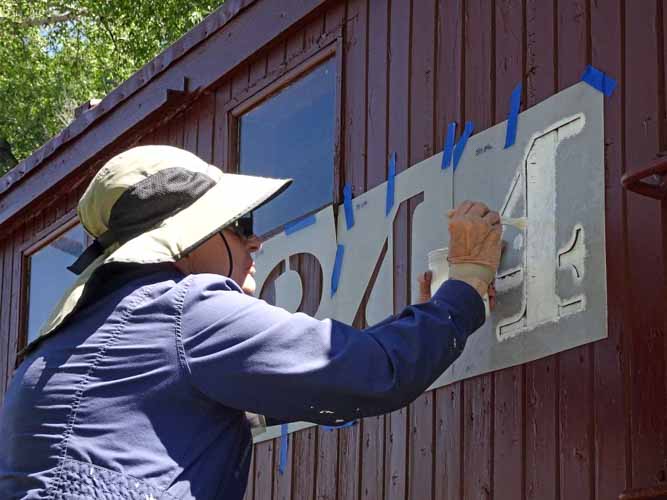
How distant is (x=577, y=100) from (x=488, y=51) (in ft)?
1.93

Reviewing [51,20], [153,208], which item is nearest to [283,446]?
[153,208]

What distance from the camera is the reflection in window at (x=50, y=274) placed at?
8.30 meters

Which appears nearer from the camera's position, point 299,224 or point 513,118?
point 513,118

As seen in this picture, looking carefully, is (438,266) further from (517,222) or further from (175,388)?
(175,388)

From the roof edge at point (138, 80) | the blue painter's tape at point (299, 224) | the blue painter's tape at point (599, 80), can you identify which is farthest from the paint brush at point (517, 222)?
the roof edge at point (138, 80)

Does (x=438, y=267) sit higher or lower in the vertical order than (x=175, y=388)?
higher

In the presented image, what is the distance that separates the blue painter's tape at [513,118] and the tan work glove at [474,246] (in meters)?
0.64

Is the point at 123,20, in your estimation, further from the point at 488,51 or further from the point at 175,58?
the point at 488,51

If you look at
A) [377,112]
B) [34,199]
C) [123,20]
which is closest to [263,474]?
[377,112]

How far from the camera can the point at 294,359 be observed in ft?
9.80

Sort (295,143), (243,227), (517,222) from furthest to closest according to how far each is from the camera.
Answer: (295,143) → (517,222) → (243,227)

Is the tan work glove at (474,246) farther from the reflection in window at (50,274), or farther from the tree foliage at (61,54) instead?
the tree foliage at (61,54)

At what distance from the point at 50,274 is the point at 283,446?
347cm

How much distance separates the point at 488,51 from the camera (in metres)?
4.53
